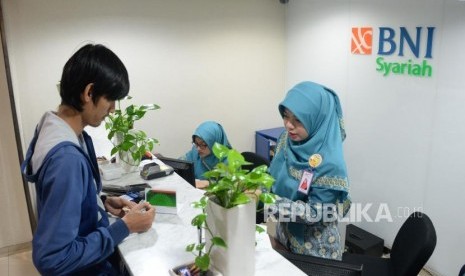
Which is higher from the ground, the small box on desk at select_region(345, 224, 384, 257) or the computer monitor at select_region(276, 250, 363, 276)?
the computer monitor at select_region(276, 250, 363, 276)

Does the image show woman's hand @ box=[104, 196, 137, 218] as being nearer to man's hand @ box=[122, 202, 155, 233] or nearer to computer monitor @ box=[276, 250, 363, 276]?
man's hand @ box=[122, 202, 155, 233]

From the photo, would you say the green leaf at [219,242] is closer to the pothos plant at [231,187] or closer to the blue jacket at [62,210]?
the pothos plant at [231,187]

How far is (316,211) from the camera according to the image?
1.76 m

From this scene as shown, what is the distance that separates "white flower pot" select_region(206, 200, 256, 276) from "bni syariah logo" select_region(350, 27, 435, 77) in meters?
2.20

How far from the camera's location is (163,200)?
1.59 m

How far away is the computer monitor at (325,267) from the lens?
1.41 metres

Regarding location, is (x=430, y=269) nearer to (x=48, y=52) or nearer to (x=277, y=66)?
(x=277, y=66)

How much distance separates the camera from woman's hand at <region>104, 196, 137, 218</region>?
1.59m

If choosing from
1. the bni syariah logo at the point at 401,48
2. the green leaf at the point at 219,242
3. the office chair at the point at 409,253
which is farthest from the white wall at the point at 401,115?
the green leaf at the point at 219,242

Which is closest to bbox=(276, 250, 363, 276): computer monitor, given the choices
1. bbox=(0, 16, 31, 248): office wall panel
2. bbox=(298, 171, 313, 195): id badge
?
bbox=(298, 171, 313, 195): id badge

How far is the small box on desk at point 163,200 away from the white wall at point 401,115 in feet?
6.82

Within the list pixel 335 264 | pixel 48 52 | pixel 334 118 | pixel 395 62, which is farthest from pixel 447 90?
pixel 48 52

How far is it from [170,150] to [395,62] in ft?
7.50

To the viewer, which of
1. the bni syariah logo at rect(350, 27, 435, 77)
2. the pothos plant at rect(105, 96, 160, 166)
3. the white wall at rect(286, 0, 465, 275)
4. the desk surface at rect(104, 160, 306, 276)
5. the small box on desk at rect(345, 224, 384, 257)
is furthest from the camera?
the small box on desk at rect(345, 224, 384, 257)
